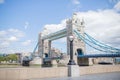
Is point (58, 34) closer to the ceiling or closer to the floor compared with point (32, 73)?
closer to the ceiling

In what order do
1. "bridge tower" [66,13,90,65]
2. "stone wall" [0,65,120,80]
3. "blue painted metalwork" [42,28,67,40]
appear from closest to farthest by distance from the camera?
"stone wall" [0,65,120,80], "bridge tower" [66,13,90,65], "blue painted metalwork" [42,28,67,40]

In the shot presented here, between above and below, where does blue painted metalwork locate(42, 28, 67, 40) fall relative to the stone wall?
above

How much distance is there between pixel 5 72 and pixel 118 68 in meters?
15.7

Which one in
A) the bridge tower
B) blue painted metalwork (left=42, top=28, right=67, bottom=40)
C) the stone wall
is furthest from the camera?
blue painted metalwork (left=42, top=28, right=67, bottom=40)

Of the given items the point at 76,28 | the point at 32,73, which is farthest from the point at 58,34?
the point at 32,73

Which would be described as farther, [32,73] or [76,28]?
[76,28]

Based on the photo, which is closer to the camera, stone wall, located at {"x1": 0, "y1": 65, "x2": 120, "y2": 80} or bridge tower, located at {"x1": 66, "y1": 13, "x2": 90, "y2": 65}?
stone wall, located at {"x1": 0, "y1": 65, "x2": 120, "y2": 80}

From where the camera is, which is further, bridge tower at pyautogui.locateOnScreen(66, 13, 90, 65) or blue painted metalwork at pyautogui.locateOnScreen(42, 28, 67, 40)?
blue painted metalwork at pyautogui.locateOnScreen(42, 28, 67, 40)

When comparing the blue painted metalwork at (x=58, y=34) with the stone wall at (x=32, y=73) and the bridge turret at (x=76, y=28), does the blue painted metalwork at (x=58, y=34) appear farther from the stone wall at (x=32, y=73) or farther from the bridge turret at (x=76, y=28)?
the stone wall at (x=32, y=73)

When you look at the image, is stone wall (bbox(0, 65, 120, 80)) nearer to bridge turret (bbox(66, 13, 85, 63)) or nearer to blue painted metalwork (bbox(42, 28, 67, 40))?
bridge turret (bbox(66, 13, 85, 63))

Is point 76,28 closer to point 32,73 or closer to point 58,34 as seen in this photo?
point 58,34

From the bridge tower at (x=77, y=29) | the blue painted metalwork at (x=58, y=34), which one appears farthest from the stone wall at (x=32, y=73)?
the blue painted metalwork at (x=58, y=34)

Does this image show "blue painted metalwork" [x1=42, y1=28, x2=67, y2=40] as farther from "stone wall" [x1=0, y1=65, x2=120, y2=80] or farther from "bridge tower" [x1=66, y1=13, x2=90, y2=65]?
"stone wall" [x1=0, y1=65, x2=120, y2=80]

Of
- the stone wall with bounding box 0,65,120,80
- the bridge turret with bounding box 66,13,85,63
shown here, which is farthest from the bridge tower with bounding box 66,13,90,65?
the stone wall with bounding box 0,65,120,80
